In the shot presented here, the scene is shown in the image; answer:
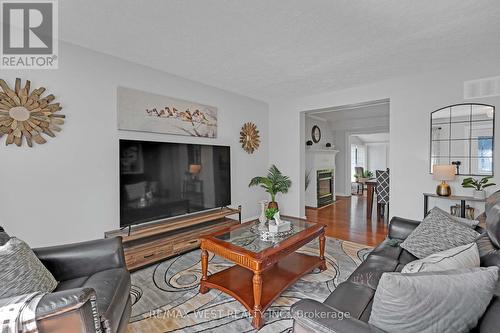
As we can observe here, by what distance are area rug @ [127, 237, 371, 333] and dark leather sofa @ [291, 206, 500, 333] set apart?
587 mm

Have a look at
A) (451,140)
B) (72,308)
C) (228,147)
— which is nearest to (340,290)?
(72,308)

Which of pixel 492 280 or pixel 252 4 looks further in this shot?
pixel 252 4

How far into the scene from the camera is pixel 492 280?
890mm

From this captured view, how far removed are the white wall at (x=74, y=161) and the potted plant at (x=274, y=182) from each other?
208cm

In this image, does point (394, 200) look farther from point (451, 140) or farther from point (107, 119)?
point (107, 119)

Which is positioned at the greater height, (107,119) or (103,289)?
(107,119)

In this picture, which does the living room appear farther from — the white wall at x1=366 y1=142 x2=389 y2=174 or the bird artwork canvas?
the white wall at x1=366 y1=142 x2=389 y2=174

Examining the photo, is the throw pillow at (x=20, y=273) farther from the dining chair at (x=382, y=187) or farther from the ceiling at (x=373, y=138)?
the ceiling at (x=373, y=138)

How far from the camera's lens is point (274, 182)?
4.69m

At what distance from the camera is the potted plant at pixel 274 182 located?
4613 mm

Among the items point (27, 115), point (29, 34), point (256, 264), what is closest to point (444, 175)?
point (256, 264)

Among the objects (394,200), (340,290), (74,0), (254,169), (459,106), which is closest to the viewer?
(340,290)

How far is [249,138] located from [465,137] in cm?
327

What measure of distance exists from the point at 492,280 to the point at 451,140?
3224mm
